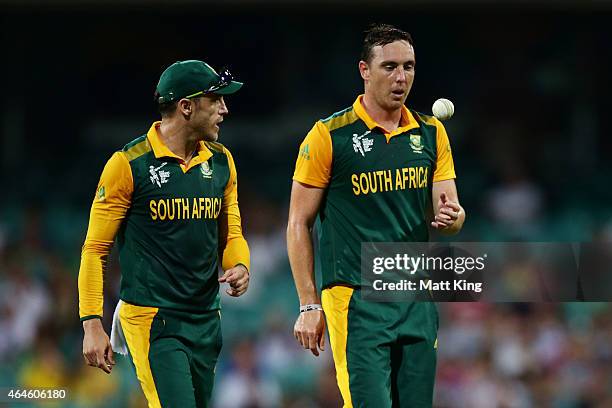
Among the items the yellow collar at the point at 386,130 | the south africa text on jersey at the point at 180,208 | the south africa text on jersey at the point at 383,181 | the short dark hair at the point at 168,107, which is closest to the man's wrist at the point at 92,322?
the south africa text on jersey at the point at 180,208

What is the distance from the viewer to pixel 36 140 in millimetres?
11969

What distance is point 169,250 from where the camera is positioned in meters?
4.67

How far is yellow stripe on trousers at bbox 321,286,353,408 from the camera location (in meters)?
4.54

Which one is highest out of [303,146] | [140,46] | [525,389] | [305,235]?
[140,46]

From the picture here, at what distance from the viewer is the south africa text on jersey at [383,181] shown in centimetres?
460

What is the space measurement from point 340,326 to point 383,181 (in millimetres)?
632

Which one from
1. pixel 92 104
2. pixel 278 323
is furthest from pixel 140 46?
pixel 278 323

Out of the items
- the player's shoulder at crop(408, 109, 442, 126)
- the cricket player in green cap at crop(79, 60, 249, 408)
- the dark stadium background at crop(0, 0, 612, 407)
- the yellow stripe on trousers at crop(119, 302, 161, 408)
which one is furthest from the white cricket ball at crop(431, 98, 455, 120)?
the dark stadium background at crop(0, 0, 612, 407)

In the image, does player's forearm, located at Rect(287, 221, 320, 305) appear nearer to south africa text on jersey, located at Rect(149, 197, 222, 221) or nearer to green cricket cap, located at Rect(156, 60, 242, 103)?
south africa text on jersey, located at Rect(149, 197, 222, 221)

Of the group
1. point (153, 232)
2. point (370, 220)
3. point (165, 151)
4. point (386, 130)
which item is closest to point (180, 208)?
point (153, 232)

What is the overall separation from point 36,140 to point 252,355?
168 inches

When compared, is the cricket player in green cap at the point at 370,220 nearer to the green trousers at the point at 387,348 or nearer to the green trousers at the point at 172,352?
the green trousers at the point at 387,348

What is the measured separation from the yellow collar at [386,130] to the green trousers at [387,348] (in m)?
0.69

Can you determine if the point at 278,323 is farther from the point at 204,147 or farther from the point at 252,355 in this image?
the point at 204,147
